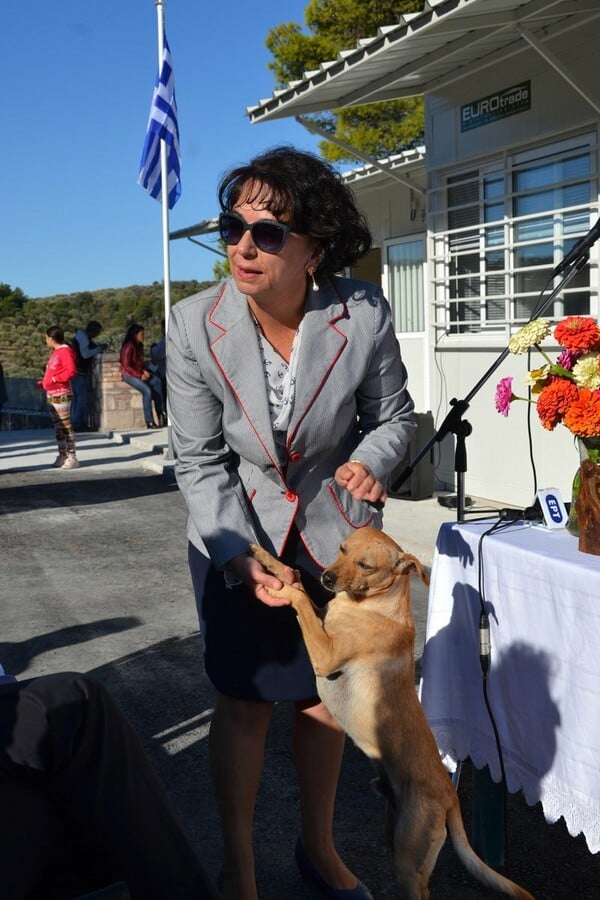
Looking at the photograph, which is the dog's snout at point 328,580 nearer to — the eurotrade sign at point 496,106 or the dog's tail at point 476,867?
the dog's tail at point 476,867

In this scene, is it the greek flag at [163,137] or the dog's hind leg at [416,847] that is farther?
the greek flag at [163,137]

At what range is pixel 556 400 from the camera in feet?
10.1

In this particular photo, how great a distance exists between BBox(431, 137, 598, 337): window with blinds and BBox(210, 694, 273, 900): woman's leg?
233 inches

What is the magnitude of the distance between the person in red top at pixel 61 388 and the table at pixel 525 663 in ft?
36.9

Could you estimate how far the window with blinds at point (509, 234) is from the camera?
340 inches

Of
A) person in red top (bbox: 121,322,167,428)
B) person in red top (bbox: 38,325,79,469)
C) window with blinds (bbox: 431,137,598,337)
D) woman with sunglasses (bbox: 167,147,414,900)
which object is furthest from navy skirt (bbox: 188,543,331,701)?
person in red top (bbox: 121,322,167,428)

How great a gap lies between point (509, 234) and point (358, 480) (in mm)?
7284

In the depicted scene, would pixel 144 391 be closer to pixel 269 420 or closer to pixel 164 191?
pixel 164 191

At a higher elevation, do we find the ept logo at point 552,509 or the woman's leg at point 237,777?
the ept logo at point 552,509

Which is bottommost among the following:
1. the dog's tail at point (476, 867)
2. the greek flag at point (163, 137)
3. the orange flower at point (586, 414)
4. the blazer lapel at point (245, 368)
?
the dog's tail at point (476, 867)

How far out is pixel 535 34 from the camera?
8.16 metres

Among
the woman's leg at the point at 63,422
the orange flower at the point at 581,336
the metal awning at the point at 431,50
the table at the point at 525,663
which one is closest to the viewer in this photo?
the table at the point at 525,663

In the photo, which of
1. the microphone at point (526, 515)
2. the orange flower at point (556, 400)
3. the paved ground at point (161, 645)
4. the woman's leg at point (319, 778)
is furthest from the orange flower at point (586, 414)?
the paved ground at point (161, 645)

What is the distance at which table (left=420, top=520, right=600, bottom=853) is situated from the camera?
2.73 metres
